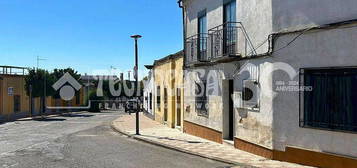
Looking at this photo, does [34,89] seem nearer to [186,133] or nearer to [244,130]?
[186,133]

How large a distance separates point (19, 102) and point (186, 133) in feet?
84.2

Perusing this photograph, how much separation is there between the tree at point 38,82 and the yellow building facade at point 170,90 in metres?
15.5

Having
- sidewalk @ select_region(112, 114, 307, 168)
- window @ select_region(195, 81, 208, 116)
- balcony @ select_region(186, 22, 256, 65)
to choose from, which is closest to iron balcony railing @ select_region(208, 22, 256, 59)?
balcony @ select_region(186, 22, 256, 65)

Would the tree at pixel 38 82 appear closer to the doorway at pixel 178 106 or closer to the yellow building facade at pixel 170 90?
the yellow building facade at pixel 170 90

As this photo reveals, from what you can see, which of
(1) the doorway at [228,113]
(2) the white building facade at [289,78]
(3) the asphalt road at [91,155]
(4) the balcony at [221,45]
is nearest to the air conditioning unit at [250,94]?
(2) the white building facade at [289,78]

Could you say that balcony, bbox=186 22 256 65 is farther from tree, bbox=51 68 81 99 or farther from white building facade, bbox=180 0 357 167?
tree, bbox=51 68 81 99

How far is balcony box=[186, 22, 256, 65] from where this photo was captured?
1147 cm

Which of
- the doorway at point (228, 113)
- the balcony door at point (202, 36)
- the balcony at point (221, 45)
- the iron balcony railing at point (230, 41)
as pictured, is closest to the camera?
the iron balcony railing at point (230, 41)

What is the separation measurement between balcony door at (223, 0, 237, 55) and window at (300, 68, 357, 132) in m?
3.73

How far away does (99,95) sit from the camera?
154ft

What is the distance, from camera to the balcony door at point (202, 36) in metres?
14.8

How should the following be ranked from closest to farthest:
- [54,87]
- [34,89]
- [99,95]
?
[34,89] < [54,87] < [99,95]

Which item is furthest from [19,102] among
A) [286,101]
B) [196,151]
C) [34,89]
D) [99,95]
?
[286,101]

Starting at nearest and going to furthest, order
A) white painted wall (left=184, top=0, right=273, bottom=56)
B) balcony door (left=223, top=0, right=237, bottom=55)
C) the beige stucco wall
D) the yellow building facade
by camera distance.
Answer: white painted wall (left=184, top=0, right=273, bottom=56) < balcony door (left=223, top=0, right=237, bottom=55) < the yellow building facade < the beige stucco wall
